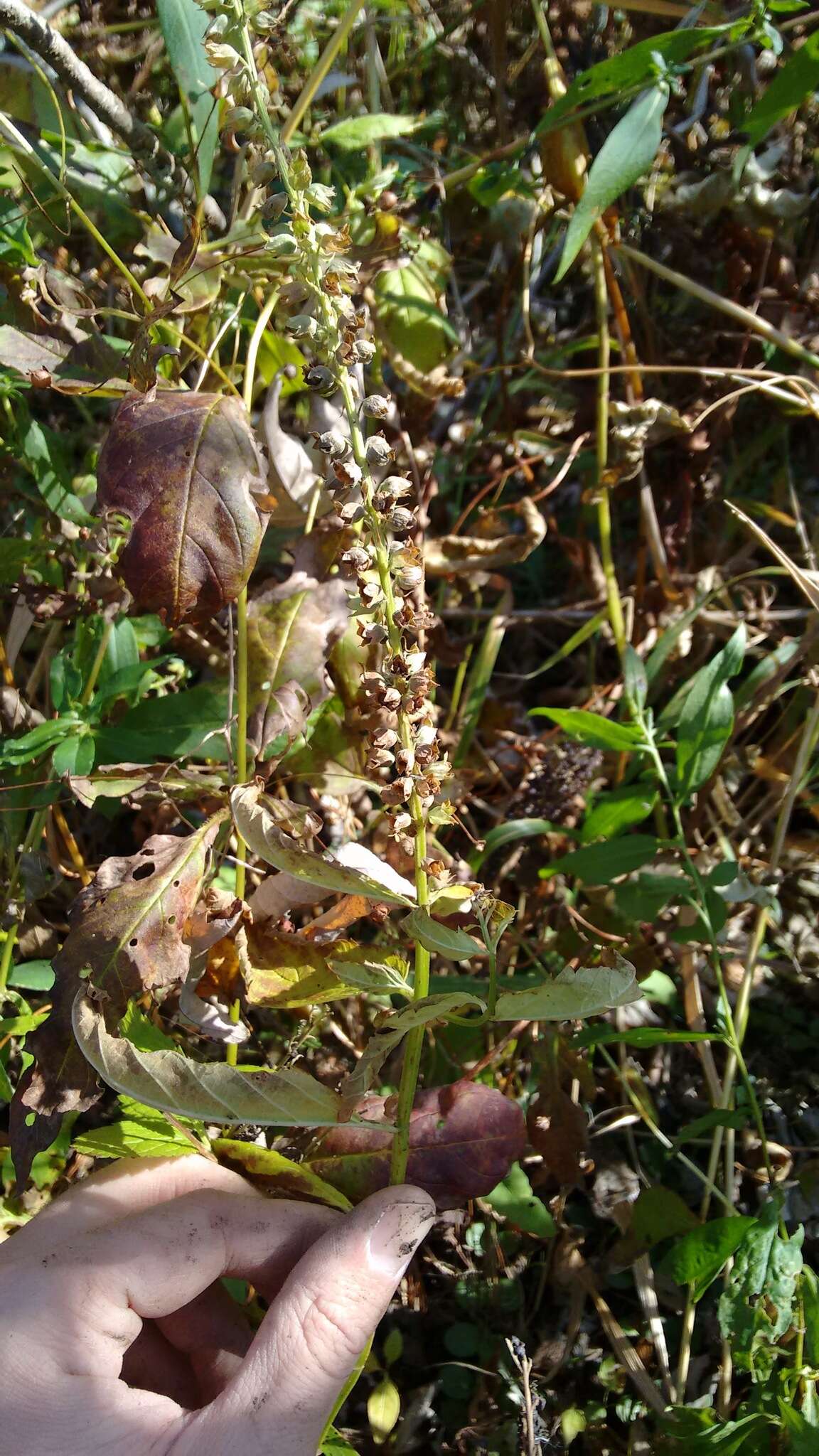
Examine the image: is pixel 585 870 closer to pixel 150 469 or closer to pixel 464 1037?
pixel 464 1037

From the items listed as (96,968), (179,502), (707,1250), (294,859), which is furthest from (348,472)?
(707,1250)

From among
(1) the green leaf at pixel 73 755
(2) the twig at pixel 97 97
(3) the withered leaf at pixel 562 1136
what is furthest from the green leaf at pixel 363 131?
(3) the withered leaf at pixel 562 1136

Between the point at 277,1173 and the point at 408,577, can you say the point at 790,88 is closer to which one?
the point at 408,577

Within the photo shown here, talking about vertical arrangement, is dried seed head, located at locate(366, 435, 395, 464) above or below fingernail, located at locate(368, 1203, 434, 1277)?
above

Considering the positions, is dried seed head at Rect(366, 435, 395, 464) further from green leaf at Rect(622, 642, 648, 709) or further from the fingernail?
the fingernail

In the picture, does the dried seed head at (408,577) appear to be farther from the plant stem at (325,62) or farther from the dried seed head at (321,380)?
the plant stem at (325,62)

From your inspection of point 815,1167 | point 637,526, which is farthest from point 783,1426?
point 637,526

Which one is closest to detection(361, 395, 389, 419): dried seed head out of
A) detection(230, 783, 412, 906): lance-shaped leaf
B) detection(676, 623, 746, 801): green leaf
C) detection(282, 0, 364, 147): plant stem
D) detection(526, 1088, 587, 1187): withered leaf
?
detection(230, 783, 412, 906): lance-shaped leaf
